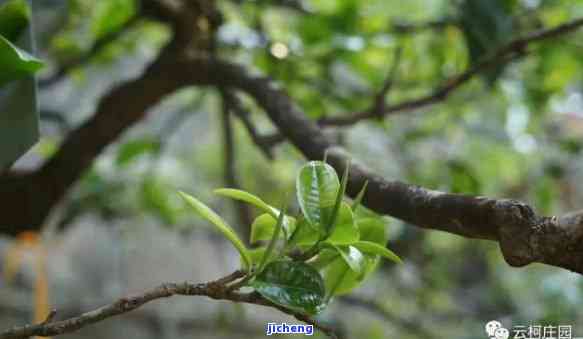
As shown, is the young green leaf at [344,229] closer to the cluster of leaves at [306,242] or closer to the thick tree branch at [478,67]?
the cluster of leaves at [306,242]

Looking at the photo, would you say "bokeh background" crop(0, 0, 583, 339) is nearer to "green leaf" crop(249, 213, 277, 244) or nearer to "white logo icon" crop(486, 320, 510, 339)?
"white logo icon" crop(486, 320, 510, 339)

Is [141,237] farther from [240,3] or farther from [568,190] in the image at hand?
[568,190]

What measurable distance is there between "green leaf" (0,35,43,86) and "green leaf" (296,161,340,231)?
190 millimetres

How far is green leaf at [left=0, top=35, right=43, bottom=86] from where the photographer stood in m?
0.39

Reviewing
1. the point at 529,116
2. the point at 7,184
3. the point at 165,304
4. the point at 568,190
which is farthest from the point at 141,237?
the point at 568,190

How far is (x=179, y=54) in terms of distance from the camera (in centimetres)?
75

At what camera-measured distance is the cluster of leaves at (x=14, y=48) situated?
1.29 feet

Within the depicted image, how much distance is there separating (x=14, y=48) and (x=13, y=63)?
2 centimetres

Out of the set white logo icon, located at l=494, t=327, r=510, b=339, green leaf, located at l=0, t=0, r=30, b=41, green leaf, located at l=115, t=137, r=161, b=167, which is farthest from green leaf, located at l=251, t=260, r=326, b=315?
green leaf, located at l=115, t=137, r=161, b=167

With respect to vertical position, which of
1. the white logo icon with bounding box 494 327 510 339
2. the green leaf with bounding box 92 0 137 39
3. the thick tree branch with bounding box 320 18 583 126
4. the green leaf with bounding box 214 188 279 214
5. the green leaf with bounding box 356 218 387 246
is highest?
the green leaf with bounding box 92 0 137 39

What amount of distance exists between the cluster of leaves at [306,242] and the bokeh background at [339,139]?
1.09 feet

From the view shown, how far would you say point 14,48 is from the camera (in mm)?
385

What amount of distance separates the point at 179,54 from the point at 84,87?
753 millimetres

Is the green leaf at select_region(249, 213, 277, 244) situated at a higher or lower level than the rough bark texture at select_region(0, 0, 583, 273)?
lower
